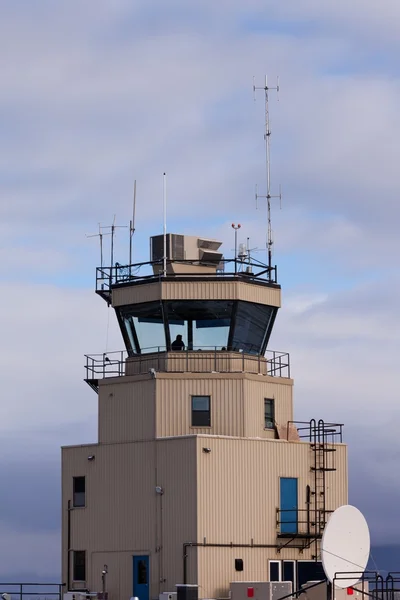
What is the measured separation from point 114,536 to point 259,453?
19.1 ft

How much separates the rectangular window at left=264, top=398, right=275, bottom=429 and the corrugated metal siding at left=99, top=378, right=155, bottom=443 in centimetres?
407

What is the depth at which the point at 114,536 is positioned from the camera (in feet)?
180

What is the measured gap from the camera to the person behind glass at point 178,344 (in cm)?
5559

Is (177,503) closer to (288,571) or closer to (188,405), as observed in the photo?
(188,405)

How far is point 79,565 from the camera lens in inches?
2216

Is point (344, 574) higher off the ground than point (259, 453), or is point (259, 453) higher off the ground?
point (259, 453)

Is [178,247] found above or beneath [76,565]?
above

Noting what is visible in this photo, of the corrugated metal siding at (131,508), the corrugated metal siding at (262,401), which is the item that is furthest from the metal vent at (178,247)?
the corrugated metal siding at (131,508)

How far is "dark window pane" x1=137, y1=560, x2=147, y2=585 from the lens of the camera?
176 feet

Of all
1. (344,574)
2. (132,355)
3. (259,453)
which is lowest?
(344,574)

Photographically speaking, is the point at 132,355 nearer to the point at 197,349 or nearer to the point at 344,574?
the point at 197,349

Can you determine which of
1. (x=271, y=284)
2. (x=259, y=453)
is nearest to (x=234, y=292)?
(x=271, y=284)

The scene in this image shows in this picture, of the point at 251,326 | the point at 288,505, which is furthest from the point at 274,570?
the point at 251,326

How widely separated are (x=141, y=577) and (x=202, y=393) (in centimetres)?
660
